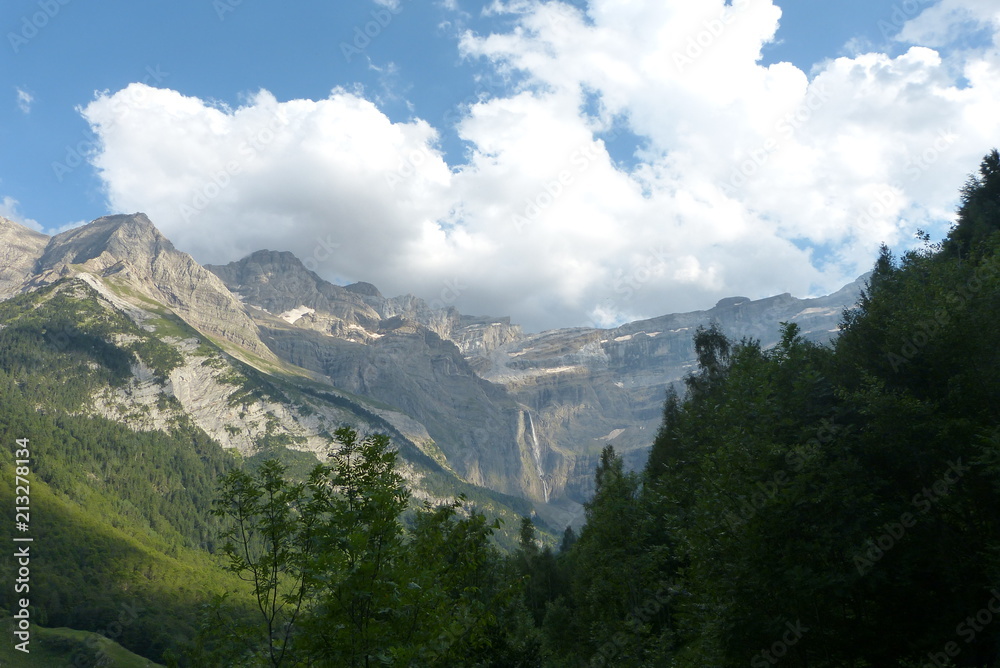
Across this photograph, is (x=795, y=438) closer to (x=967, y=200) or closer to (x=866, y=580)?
(x=866, y=580)

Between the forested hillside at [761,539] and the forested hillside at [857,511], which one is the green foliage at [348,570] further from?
the forested hillside at [857,511]

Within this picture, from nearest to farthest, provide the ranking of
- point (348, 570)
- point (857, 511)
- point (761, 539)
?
point (348, 570)
point (761, 539)
point (857, 511)

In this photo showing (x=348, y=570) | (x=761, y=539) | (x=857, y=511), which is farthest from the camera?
(x=857, y=511)

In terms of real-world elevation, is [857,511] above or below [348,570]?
below

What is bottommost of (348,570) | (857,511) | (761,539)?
(857,511)

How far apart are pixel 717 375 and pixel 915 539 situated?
42195 mm

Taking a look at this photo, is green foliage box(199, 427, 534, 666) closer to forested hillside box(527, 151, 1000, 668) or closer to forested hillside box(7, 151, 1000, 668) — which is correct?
forested hillside box(7, 151, 1000, 668)

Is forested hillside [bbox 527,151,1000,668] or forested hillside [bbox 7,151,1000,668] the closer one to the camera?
forested hillside [bbox 7,151,1000,668]

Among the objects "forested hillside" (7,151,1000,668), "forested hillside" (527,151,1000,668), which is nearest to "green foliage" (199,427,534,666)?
"forested hillside" (7,151,1000,668)

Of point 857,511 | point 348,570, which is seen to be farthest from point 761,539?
point 348,570

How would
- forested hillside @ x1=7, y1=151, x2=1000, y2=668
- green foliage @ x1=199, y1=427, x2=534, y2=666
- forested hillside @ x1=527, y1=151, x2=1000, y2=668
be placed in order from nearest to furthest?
green foliage @ x1=199, y1=427, x2=534, y2=666 < forested hillside @ x1=7, y1=151, x2=1000, y2=668 < forested hillside @ x1=527, y1=151, x2=1000, y2=668

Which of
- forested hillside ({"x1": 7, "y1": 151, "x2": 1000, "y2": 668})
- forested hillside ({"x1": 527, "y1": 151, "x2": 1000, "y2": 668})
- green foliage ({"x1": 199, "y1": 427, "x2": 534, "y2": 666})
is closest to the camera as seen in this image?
green foliage ({"x1": 199, "y1": 427, "x2": 534, "y2": 666})

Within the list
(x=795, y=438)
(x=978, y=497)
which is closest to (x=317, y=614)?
(x=795, y=438)

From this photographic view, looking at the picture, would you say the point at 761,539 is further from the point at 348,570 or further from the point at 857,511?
the point at 348,570
